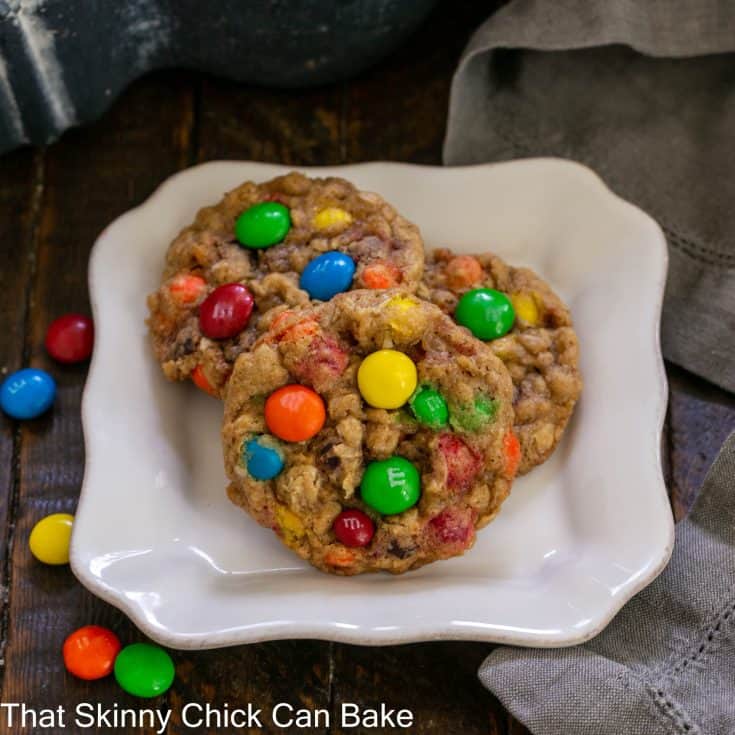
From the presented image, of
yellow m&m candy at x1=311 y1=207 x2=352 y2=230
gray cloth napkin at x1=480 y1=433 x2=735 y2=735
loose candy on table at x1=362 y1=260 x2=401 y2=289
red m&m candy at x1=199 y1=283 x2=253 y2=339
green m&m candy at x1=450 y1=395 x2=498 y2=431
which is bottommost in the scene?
gray cloth napkin at x1=480 y1=433 x2=735 y2=735

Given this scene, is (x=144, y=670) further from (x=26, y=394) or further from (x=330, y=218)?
(x=330, y=218)

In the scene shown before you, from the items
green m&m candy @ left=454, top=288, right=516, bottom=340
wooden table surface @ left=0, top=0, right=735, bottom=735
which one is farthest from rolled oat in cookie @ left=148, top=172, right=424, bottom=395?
wooden table surface @ left=0, top=0, right=735, bottom=735

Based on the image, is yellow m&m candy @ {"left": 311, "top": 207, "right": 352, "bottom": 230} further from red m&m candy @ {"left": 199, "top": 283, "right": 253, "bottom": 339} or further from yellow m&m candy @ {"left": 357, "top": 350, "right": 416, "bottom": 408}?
yellow m&m candy @ {"left": 357, "top": 350, "right": 416, "bottom": 408}

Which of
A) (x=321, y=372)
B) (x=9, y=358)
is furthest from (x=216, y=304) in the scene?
(x=9, y=358)

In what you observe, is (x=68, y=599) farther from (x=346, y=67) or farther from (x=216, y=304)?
(x=346, y=67)

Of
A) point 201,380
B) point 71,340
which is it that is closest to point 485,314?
point 201,380

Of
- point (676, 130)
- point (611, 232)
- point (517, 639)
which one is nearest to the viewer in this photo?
point (517, 639)
